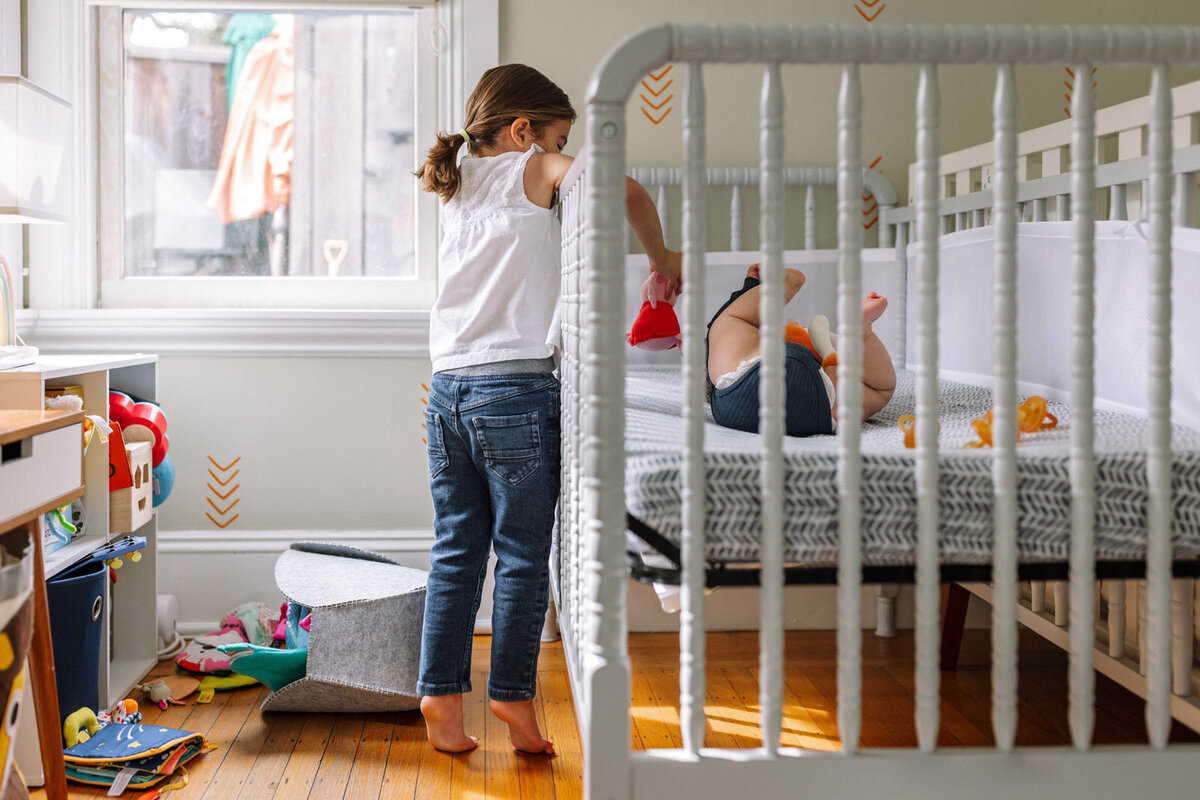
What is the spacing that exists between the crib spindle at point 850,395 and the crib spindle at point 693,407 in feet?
0.42

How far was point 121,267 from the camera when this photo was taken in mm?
2250

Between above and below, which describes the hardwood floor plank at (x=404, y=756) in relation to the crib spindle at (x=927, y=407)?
below

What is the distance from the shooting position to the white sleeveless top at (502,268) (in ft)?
4.90

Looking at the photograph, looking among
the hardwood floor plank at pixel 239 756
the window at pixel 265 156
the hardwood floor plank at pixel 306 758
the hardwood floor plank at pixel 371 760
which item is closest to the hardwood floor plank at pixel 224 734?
the hardwood floor plank at pixel 239 756

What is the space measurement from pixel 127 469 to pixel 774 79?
140 centimetres

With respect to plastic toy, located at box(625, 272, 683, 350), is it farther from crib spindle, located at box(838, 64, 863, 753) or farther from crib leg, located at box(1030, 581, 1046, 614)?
crib leg, located at box(1030, 581, 1046, 614)

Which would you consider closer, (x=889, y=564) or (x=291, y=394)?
(x=889, y=564)

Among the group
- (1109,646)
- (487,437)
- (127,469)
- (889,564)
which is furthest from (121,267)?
(1109,646)

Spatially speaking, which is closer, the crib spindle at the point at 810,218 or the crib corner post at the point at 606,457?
the crib corner post at the point at 606,457

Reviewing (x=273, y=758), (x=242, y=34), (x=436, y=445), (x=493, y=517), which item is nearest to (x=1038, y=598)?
(x=493, y=517)

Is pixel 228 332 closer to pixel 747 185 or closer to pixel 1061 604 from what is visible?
pixel 747 185

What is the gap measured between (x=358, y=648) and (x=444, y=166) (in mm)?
825

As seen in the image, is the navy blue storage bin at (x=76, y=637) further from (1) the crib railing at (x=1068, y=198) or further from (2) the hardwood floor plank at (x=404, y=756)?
(1) the crib railing at (x=1068, y=198)

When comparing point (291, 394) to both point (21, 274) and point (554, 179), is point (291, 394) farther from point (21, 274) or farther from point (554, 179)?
point (554, 179)
